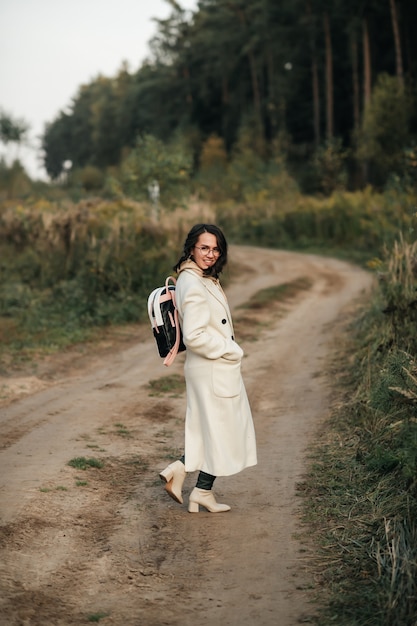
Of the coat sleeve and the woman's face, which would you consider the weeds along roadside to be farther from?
the woman's face

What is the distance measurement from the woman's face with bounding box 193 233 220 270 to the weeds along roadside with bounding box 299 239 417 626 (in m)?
1.43

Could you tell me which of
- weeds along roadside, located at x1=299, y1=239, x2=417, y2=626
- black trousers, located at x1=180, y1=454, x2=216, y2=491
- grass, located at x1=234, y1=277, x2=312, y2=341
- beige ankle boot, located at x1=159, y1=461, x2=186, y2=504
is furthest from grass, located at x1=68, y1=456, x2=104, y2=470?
grass, located at x1=234, y1=277, x2=312, y2=341

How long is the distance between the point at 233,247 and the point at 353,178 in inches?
800

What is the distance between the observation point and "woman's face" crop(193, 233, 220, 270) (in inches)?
197

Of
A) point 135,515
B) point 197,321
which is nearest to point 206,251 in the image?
point 197,321

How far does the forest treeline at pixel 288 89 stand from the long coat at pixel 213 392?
18.9m

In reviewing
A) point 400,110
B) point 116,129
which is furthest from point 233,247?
point 116,129

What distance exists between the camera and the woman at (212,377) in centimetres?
497

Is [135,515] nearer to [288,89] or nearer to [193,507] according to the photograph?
[193,507]

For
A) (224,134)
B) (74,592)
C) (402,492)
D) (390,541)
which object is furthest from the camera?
(224,134)

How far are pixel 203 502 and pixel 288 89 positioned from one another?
47388 millimetres

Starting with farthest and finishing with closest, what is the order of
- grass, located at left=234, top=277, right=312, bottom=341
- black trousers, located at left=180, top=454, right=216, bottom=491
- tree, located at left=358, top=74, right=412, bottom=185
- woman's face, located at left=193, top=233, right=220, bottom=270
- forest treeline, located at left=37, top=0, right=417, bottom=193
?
forest treeline, located at left=37, top=0, right=417, bottom=193
tree, located at left=358, top=74, right=412, bottom=185
grass, located at left=234, top=277, right=312, bottom=341
black trousers, located at left=180, top=454, right=216, bottom=491
woman's face, located at left=193, top=233, right=220, bottom=270

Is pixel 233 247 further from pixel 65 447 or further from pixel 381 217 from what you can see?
pixel 65 447

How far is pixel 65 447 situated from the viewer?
6621 millimetres
